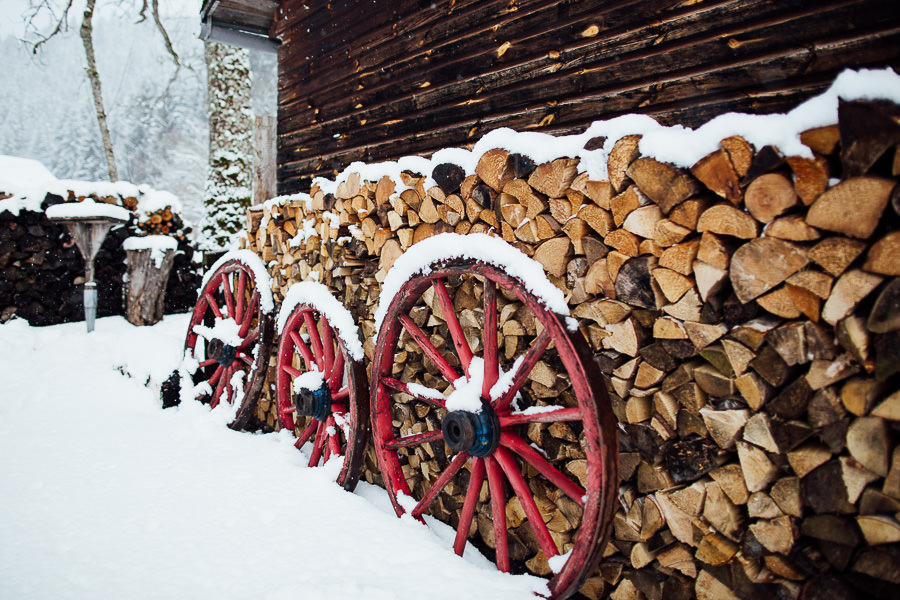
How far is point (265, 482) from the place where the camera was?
298cm

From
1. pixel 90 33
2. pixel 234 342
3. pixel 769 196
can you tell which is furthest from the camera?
pixel 90 33

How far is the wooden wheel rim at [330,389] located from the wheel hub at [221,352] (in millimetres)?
705

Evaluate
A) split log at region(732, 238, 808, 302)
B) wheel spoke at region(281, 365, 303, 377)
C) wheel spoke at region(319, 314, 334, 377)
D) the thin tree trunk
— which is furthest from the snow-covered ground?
the thin tree trunk

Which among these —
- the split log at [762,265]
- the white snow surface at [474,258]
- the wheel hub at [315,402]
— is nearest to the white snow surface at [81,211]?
the wheel hub at [315,402]

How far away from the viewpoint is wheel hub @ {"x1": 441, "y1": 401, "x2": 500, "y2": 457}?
2.01m

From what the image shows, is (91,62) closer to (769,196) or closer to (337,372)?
(337,372)

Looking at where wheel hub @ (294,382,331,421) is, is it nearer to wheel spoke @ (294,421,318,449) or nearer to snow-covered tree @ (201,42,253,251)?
wheel spoke @ (294,421,318,449)

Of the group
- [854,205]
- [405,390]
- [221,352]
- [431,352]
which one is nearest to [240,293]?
[221,352]

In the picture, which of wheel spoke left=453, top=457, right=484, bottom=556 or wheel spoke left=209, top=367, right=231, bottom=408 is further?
wheel spoke left=209, top=367, right=231, bottom=408

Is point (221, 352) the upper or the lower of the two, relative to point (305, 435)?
upper

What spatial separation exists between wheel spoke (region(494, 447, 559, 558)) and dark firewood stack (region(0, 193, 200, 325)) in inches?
251

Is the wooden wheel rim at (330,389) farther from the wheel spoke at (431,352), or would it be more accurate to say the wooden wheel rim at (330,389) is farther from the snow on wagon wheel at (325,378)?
the wheel spoke at (431,352)

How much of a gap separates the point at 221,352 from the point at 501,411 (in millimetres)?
2959

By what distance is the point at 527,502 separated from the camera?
194 centimetres
